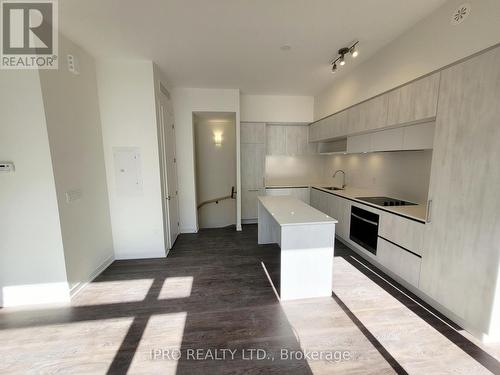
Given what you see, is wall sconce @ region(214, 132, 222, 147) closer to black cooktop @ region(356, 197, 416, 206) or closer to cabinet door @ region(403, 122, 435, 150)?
black cooktop @ region(356, 197, 416, 206)

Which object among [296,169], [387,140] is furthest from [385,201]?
[296,169]

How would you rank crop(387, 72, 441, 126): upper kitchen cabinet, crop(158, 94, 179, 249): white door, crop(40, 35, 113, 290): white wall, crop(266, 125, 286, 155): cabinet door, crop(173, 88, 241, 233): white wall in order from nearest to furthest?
1. crop(387, 72, 441, 126): upper kitchen cabinet
2. crop(40, 35, 113, 290): white wall
3. crop(158, 94, 179, 249): white door
4. crop(173, 88, 241, 233): white wall
5. crop(266, 125, 286, 155): cabinet door

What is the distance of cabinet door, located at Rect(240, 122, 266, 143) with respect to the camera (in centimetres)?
477

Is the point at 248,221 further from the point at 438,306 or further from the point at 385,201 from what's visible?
the point at 438,306

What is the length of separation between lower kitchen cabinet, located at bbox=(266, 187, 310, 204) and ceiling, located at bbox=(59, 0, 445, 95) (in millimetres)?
2530

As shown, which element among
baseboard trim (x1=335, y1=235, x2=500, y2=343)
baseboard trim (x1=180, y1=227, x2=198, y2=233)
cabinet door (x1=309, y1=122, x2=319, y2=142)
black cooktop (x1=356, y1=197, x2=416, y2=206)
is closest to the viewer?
baseboard trim (x1=335, y1=235, x2=500, y2=343)

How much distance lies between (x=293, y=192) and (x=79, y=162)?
13.1 feet

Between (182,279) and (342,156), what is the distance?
4123 mm

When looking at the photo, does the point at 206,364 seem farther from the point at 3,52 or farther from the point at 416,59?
the point at 416,59

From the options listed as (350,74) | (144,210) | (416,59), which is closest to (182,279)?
(144,210)

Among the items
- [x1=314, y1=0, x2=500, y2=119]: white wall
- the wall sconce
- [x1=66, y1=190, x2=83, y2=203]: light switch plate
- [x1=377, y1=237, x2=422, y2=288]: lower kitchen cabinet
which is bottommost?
[x1=377, y1=237, x2=422, y2=288]: lower kitchen cabinet

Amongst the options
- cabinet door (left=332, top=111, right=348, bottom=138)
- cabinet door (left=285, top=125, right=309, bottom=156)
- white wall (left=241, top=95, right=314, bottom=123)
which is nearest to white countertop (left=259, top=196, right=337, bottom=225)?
cabinet door (left=332, top=111, right=348, bottom=138)

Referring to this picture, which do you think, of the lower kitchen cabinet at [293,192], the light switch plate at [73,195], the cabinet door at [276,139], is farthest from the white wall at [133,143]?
the cabinet door at [276,139]

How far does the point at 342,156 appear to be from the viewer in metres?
4.71
